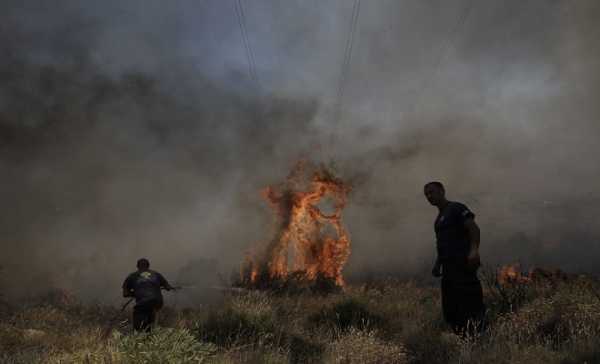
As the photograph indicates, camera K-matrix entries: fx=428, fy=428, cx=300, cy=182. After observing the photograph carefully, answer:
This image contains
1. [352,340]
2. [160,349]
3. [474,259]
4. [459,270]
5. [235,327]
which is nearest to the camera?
[160,349]

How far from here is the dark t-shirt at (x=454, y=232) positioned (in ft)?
17.6

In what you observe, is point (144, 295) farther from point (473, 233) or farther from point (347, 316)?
point (473, 233)

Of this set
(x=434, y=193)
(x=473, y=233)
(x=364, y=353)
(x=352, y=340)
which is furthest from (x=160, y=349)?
(x=434, y=193)

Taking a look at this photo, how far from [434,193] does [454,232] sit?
1.98 ft

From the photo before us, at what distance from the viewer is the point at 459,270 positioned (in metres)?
5.38

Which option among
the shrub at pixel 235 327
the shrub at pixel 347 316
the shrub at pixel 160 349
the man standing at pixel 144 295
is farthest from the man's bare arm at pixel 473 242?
the man standing at pixel 144 295

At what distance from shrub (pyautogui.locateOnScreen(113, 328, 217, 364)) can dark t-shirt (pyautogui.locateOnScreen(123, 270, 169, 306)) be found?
4.91 meters

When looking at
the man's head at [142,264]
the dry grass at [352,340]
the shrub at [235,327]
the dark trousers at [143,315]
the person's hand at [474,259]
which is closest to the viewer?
the dry grass at [352,340]

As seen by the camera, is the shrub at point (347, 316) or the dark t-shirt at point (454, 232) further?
the shrub at point (347, 316)

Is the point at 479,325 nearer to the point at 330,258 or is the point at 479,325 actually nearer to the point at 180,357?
the point at 180,357

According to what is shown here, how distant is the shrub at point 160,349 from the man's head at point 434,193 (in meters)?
3.39

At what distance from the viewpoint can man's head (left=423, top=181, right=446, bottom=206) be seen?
5.75 m

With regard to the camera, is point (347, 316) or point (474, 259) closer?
point (474, 259)

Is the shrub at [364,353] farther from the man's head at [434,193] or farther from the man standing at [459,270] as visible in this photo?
the man's head at [434,193]
